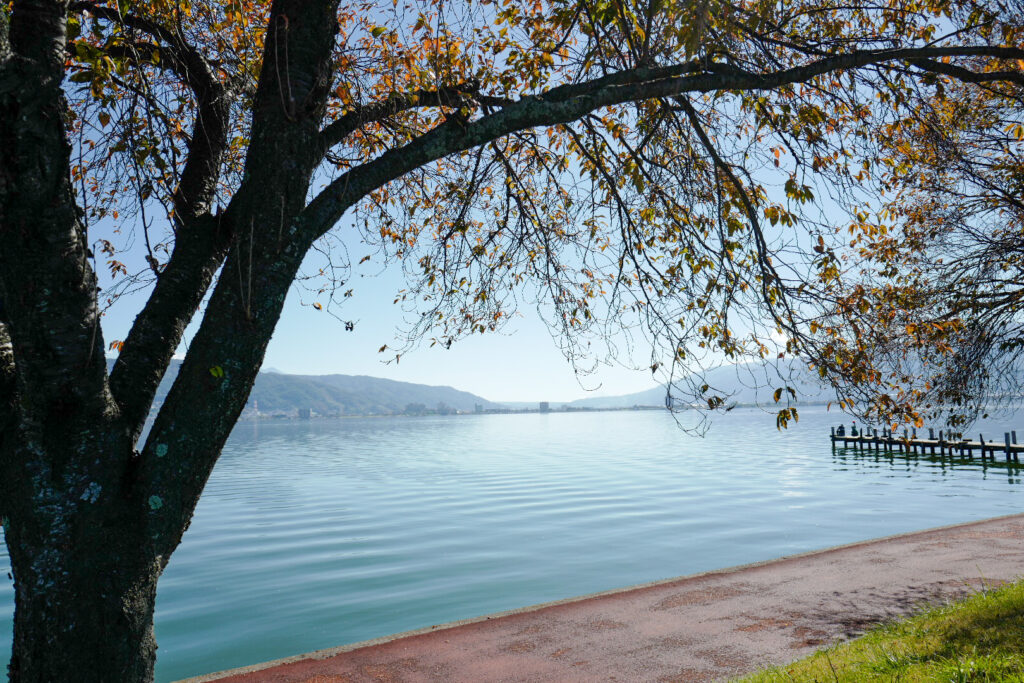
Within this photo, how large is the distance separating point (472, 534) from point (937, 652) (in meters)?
20.0

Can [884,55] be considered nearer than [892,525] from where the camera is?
Yes

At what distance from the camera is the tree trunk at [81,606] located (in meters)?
3.35

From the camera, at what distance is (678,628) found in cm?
916

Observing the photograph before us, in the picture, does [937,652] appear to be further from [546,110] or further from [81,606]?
[81,606]

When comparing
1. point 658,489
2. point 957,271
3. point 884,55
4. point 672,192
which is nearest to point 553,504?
point 658,489

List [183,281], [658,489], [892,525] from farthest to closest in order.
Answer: [658,489] < [892,525] < [183,281]

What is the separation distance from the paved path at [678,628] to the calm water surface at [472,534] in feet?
20.6

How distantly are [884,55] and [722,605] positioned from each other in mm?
7942

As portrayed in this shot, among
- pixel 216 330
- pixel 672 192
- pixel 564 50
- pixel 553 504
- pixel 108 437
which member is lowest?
pixel 553 504

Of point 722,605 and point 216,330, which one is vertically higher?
point 216,330

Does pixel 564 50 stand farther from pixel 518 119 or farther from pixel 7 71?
pixel 7 71

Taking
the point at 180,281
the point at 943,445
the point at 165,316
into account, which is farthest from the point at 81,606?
the point at 943,445

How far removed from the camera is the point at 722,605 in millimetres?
10125

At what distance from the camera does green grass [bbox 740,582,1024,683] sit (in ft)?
19.3
